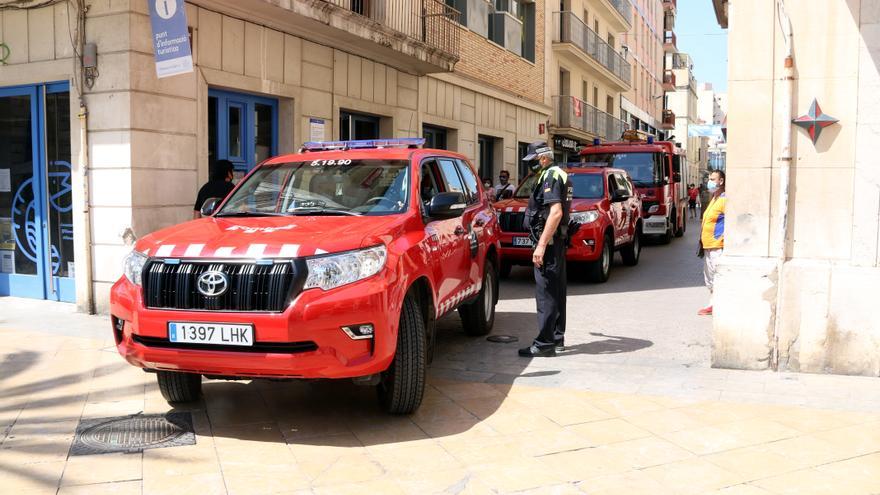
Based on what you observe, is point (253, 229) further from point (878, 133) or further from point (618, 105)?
point (618, 105)

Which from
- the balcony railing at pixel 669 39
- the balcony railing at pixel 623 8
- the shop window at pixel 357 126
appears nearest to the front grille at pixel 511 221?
the shop window at pixel 357 126

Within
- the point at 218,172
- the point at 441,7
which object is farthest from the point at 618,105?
the point at 218,172

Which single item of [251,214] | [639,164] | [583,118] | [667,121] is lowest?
[251,214]

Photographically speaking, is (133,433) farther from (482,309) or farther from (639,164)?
(639,164)

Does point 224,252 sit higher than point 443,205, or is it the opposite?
point 443,205

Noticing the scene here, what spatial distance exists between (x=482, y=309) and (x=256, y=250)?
3691mm

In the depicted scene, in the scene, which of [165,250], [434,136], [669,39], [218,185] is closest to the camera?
[165,250]

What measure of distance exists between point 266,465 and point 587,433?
6.32 ft

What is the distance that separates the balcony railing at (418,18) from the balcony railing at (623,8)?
1910 centimetres

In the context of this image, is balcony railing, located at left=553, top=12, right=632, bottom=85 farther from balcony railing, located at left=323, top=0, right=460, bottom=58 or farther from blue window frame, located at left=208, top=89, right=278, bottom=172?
blue window frame, located at left=208, top=89, right=278, bottom=172

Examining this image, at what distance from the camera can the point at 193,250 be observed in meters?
4.76

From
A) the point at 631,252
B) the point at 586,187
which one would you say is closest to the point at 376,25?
the point at 586,187

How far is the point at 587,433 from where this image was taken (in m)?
4.92

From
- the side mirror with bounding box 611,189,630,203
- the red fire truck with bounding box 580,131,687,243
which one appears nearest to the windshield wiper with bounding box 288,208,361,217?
the side mirror with bounding box 611,189,630,203
